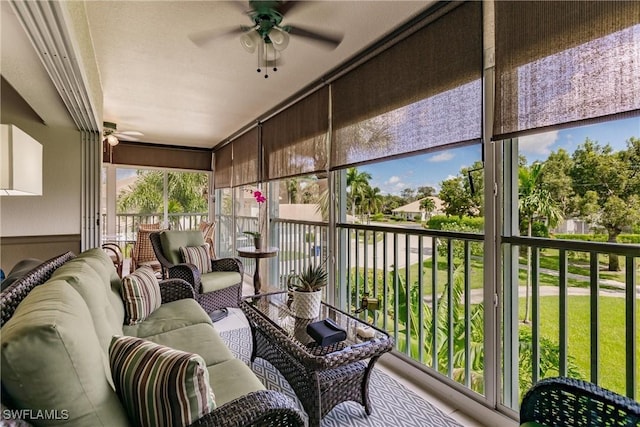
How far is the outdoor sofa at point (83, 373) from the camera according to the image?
750mm

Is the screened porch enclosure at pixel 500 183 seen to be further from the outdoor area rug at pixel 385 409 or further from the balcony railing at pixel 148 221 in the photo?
the balcony railing at pixel 148 221

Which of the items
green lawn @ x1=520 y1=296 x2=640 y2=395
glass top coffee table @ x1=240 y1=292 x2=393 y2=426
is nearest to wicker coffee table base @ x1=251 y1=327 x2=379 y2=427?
glass top coffee table @ x1=240 y1=292 x2=393 y2=426

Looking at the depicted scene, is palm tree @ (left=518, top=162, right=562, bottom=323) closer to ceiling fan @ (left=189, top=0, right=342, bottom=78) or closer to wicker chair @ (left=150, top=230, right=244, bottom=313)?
ceiling fan @ (left=189, top=0, right=342, bottom=78)

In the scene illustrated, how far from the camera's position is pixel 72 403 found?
2.61ft

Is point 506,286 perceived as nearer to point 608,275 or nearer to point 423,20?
point 608,275

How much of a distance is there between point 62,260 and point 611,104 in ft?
8.99

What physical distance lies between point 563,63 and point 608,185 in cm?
64

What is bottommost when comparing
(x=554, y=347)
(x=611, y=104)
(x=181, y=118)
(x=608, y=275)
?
(x=554, y=347)

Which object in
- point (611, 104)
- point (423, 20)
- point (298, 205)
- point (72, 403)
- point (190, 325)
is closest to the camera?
point (72, 403)

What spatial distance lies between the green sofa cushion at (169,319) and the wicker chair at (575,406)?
1.69m

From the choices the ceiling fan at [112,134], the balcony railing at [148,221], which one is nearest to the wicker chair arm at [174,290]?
the ceiling fan at [112,134]

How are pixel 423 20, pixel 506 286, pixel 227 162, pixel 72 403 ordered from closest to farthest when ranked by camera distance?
pixel 72 403 → pixel 506 286 → pixel 423 20 → pixel 227 162

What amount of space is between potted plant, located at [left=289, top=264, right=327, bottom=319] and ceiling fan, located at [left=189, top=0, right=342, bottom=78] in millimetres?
1509

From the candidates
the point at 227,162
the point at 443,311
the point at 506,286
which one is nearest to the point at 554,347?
the point at 506,286
